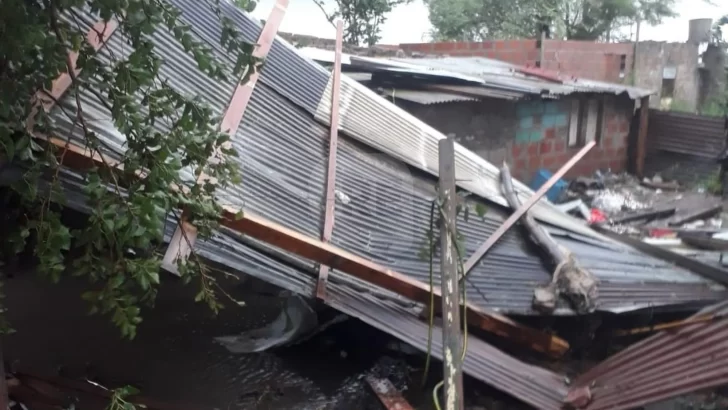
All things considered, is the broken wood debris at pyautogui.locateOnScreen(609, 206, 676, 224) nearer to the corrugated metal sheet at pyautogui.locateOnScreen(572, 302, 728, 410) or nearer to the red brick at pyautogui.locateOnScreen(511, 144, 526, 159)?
the red brick at pyautogui.locateOnScreen(511, 144, 526, 159)

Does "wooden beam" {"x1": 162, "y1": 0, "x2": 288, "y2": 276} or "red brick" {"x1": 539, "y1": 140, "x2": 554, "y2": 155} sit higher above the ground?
"red brick" {"x1": 539, "y1": 140, "x2": 554, "y2": 155}

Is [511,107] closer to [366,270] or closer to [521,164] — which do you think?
[521,164]

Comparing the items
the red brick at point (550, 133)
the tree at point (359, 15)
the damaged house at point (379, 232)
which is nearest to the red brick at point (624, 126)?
the red brick at point (550, 133)

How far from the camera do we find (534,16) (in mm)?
14133

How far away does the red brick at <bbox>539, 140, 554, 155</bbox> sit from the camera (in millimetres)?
8969

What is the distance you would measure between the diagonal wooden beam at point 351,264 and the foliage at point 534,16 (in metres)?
11.1

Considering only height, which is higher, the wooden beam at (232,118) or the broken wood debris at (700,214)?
the broken wood debris at (700,214)

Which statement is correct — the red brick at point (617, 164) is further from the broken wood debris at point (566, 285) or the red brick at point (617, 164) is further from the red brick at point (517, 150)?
the broken wood debris at point (566, 285)

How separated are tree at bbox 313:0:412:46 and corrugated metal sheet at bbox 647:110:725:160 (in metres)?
5.34

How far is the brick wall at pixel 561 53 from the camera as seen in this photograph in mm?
11062

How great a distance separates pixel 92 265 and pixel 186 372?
2.24 meters

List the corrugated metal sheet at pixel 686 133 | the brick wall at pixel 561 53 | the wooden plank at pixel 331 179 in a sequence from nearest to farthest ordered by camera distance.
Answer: the wooden plank at pixel 331 179 < the corrugated metal sheet at pixel 686 133 < the brick wall at pixel 561 53

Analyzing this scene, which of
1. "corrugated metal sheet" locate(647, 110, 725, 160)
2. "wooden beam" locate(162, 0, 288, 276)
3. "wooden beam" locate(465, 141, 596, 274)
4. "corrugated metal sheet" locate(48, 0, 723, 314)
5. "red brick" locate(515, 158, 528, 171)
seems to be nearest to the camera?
"wooden beam" locate(162, 0, 288, 276)

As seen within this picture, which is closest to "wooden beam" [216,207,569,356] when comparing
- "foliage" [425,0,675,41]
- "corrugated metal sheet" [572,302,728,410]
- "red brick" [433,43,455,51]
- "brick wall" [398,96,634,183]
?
"corrugated metal sheet" [572,302,728,410]
